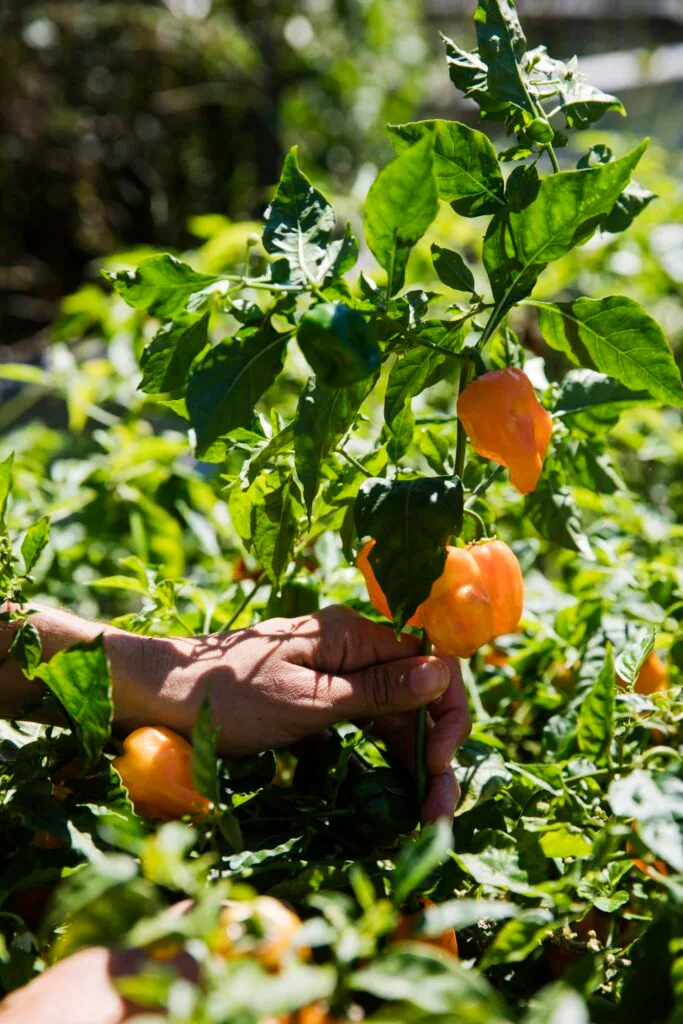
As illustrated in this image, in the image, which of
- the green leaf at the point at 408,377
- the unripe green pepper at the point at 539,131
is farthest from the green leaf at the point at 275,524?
the unripe green pepper at the point at 539,131

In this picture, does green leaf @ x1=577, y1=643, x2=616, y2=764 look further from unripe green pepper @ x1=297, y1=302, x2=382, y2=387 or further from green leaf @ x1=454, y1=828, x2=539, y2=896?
unripe green pepper @ x1=297, y1=302, x2=382, y2=387

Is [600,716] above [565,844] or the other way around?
above

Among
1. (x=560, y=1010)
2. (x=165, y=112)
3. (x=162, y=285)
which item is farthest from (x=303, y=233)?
(x=165, y=112)

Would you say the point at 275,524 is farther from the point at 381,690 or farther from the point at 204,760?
the point at 204,760

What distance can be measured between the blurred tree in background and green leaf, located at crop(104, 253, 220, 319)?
11.8 feet

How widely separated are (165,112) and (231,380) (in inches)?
174

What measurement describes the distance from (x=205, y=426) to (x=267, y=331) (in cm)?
9

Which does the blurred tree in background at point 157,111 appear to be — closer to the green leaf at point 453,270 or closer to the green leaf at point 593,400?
the green leaf at point 593,400

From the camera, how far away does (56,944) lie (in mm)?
733

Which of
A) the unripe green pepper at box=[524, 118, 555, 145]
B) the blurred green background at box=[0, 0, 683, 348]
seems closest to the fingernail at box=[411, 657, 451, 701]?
the unripe green pepper at box=[524, 118, 555, 145]

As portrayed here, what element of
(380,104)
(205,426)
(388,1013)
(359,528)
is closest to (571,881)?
(388,1013)

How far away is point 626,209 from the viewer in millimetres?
898

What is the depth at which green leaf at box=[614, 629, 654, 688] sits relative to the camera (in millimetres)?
846

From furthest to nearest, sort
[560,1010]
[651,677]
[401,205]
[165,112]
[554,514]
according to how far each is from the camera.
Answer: [165,112] < [651,677] < [554,514] < [401,205] < [560,1010]
